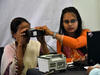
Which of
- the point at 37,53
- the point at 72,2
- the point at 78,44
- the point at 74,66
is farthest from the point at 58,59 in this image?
the point at 72,2

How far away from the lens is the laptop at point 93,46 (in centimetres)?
116

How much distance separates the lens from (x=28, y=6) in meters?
2.13

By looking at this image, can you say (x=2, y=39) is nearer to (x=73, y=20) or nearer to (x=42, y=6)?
(x=42, y=6)

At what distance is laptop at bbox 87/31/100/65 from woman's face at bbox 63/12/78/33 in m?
0.57

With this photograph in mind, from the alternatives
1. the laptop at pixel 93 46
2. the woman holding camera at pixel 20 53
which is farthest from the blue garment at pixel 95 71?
the woman holding camera at pixel 20 53

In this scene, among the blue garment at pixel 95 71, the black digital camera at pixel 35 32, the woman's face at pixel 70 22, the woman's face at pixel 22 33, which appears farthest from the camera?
the woman's face at pixel 70 22

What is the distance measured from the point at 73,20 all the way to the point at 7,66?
706 mm

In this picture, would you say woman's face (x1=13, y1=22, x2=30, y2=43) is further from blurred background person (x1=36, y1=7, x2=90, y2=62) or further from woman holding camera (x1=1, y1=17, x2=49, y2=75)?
blurred background person (x1=36, y1=7, x2=90, y2=62)

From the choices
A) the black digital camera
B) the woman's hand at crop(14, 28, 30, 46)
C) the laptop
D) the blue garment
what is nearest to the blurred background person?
the black digital camera

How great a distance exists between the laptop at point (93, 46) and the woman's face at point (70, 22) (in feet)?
1.85

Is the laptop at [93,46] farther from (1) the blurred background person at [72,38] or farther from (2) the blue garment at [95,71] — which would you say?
(1) the blurred background person at [72,38]

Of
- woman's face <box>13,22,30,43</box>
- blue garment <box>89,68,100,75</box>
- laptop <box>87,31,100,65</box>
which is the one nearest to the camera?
blue garment <box>89,68,100,75</box>

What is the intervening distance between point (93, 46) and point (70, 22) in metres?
0.61

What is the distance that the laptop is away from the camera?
3.80 feet
